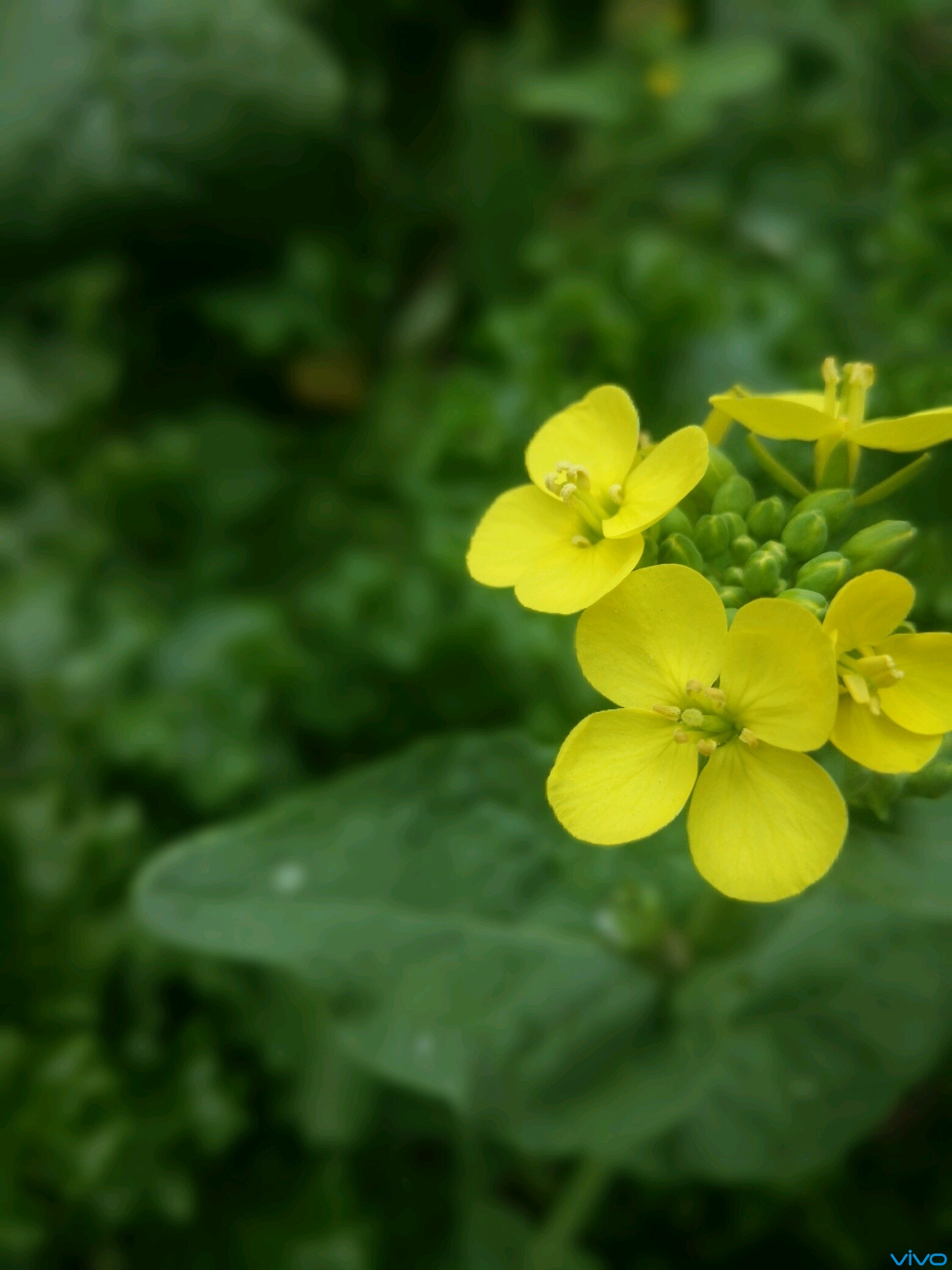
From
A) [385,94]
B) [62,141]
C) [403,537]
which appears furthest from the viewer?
[385,94]

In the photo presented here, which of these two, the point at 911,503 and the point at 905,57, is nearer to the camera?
the point at 911,503

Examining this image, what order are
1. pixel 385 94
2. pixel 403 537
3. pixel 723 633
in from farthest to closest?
pixel 385 94
pixel 403 537
pixel 723 633

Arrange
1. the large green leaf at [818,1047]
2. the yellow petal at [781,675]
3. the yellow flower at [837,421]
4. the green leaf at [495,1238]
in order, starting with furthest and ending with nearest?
the green leaf at [495,1238]
the large green leaf at [818,1047]
the yellow flower at [837,421]
the yellow petal at [781,675]

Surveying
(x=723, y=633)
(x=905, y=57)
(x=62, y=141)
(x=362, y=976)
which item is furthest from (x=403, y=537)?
(x=905, y=57)

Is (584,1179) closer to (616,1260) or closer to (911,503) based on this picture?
(616,1260)

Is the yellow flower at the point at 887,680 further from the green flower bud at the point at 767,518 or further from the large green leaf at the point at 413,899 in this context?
the large green leaf at the point at 413,899

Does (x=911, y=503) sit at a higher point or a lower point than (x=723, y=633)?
lower

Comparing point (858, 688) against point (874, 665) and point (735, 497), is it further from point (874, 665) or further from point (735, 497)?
point (735, 497)

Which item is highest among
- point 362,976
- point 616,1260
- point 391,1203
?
point 362,976

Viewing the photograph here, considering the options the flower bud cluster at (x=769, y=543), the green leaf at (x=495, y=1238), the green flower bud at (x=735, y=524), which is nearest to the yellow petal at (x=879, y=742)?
the flower bud cluster at (x=769, y=543)
